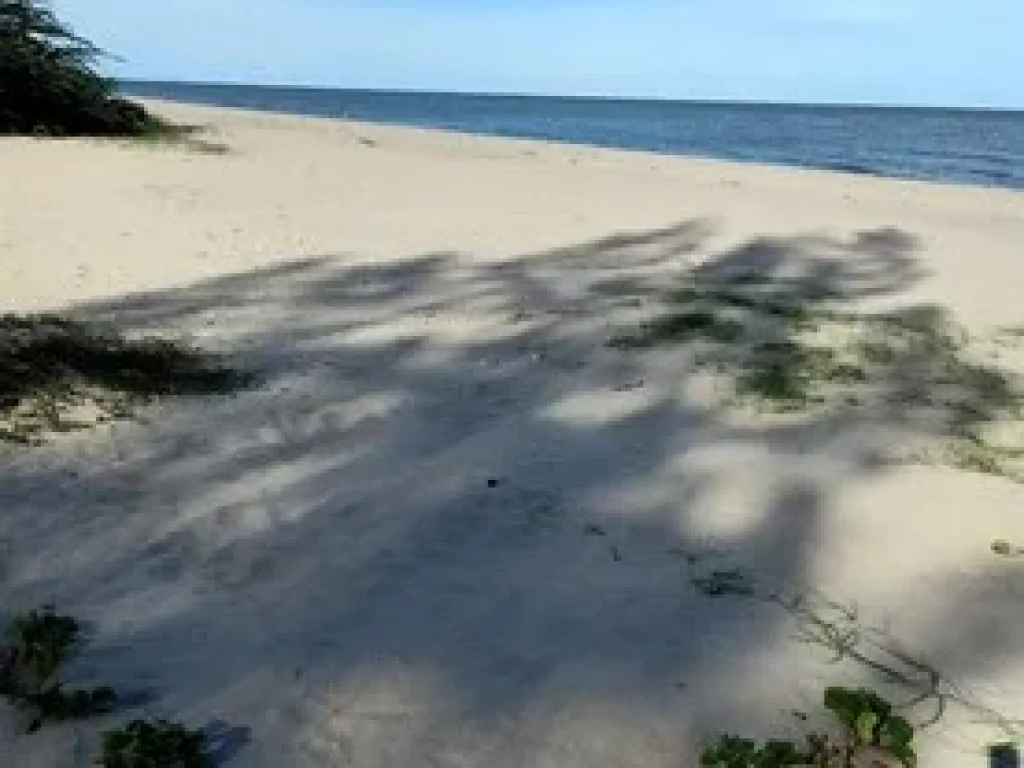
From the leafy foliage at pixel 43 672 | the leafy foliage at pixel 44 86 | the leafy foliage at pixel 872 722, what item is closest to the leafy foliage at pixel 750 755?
the leafy foliage at pixel 872 722

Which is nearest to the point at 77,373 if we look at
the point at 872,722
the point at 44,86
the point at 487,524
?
the point at 487,524

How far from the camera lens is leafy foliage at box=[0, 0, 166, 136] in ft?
36.9

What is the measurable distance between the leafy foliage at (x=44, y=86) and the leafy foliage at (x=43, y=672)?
29.8ft

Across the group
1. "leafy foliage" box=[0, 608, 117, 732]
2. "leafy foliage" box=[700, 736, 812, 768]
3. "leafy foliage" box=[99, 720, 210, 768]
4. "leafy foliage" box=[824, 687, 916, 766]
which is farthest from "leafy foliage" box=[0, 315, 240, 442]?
"leafy foliage" box=[824, 687, 916, 766]

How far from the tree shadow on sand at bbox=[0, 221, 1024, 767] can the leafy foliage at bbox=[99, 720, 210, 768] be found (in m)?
0.10

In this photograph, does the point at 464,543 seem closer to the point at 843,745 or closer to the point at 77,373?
the point at 843,745

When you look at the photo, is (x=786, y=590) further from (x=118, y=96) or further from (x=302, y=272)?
(x=118, y=96)

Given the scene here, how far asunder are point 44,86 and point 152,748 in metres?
10.2

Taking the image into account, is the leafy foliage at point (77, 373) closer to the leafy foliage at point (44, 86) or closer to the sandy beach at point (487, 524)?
the sandy beach at point (487, 524)

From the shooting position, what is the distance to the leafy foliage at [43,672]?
2.62 meters

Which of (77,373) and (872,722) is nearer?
(872,722)

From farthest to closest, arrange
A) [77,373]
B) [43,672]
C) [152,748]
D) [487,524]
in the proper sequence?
1. [77,373]
2. [487,524]
3. [43,672]
4. [152,748]

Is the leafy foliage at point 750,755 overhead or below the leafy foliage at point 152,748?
overhead

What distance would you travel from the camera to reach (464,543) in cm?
352
